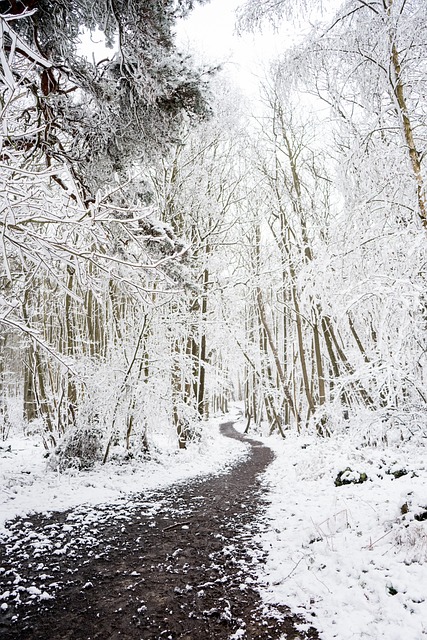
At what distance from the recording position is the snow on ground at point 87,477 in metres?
5.62

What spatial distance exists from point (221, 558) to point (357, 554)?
4.24ft

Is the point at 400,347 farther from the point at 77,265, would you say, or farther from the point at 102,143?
the point at 102,143

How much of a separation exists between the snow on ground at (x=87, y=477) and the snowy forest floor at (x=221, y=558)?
0.05 m

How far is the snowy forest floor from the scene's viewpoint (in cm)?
255

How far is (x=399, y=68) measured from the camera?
412 cm

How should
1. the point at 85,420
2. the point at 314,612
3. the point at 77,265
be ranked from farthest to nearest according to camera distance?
the point at 85,420 < the point at 77,265 < the point at 314,612

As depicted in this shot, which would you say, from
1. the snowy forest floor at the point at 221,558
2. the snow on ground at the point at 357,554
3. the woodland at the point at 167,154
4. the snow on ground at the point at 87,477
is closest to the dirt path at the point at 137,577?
the snowy forest floor at the point at 221,558

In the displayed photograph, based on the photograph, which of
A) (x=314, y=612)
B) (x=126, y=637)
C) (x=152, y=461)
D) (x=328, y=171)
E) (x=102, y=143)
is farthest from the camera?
(x=328, y=171)

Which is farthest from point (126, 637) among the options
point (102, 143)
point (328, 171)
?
point (328, 171)

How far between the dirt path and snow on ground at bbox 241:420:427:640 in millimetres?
233

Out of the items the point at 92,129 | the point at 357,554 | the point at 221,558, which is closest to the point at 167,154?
the point at 92,129

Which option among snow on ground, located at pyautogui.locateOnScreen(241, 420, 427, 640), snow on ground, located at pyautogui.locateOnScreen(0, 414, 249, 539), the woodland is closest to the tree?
the woodland

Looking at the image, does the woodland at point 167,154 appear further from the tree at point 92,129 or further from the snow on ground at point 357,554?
the snow on ground at point 357,554

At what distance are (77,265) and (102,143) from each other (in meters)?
2.30
